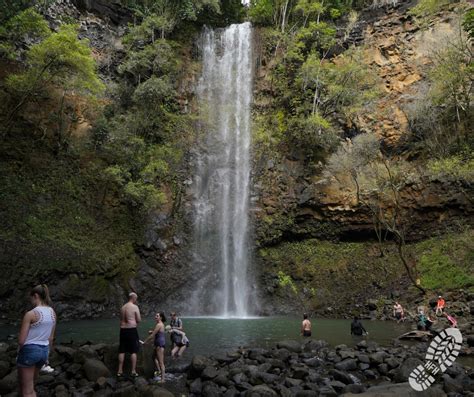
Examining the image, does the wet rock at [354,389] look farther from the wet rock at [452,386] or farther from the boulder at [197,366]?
the boulder at [197,366]

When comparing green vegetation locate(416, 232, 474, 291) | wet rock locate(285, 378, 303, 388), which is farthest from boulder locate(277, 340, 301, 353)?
green vegetation locate(416, 232, 474, 291)

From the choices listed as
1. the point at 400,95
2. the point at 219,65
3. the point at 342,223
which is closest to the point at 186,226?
the point at 342,223

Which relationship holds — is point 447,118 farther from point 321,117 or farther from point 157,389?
point 157,389

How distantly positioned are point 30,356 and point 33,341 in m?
0.18

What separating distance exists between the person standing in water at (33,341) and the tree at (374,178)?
795 inches

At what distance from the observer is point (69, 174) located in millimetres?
24016

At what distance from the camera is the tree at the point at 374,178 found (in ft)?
75.7

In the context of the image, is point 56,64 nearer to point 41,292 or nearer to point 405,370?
point 41,292

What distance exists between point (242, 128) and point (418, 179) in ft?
41.4

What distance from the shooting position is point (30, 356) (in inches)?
201

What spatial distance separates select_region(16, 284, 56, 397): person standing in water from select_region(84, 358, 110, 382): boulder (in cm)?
318

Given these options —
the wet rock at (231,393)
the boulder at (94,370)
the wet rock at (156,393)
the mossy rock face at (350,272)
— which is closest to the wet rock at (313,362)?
the wet rock at (231,393)

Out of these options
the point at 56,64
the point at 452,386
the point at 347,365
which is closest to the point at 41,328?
the point at 347,365

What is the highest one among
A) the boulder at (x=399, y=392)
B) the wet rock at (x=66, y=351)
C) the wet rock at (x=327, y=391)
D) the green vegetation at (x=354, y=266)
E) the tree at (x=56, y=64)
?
the tree at (x=56, y=64)
